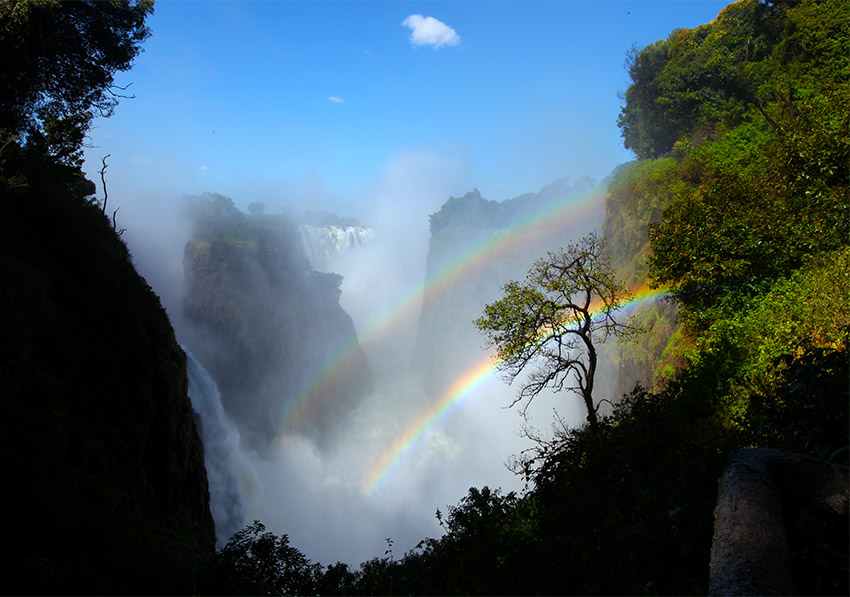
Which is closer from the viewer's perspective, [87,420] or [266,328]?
[87,420]

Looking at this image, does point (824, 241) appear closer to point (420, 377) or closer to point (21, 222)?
point (21, 222)

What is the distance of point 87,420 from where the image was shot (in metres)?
9.74

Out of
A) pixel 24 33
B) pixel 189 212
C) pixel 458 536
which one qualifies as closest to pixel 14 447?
pixel 458 536

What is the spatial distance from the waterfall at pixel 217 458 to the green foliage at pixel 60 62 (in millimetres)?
11063

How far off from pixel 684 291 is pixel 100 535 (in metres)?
Answer: 15.9

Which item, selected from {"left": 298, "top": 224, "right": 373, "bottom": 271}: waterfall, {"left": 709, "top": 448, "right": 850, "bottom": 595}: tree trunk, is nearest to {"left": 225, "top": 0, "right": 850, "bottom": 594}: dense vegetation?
{"left": 709, "top": 448, "right": 850, "bottom": 595}: tree trunk

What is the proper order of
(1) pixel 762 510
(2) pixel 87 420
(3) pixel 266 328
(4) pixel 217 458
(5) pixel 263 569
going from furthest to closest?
(3) pixel 266 328
(4) pixel 217 458
(2) pixel 87 420
(5) pixel 263 569
(1) pixel 762 510

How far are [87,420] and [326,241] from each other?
6215 cm

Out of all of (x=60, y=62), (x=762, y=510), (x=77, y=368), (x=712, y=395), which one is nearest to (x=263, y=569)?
(x=77, y=368)

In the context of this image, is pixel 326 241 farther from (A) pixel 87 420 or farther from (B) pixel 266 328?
(A) pixel 87 420

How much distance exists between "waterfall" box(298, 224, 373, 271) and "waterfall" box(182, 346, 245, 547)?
4418cm

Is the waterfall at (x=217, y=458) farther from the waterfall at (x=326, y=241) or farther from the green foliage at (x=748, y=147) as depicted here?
the waterfall at (x=326, y=241)

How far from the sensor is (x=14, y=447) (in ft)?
24.2

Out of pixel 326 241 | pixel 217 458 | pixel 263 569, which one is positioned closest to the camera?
pixel 263 569
